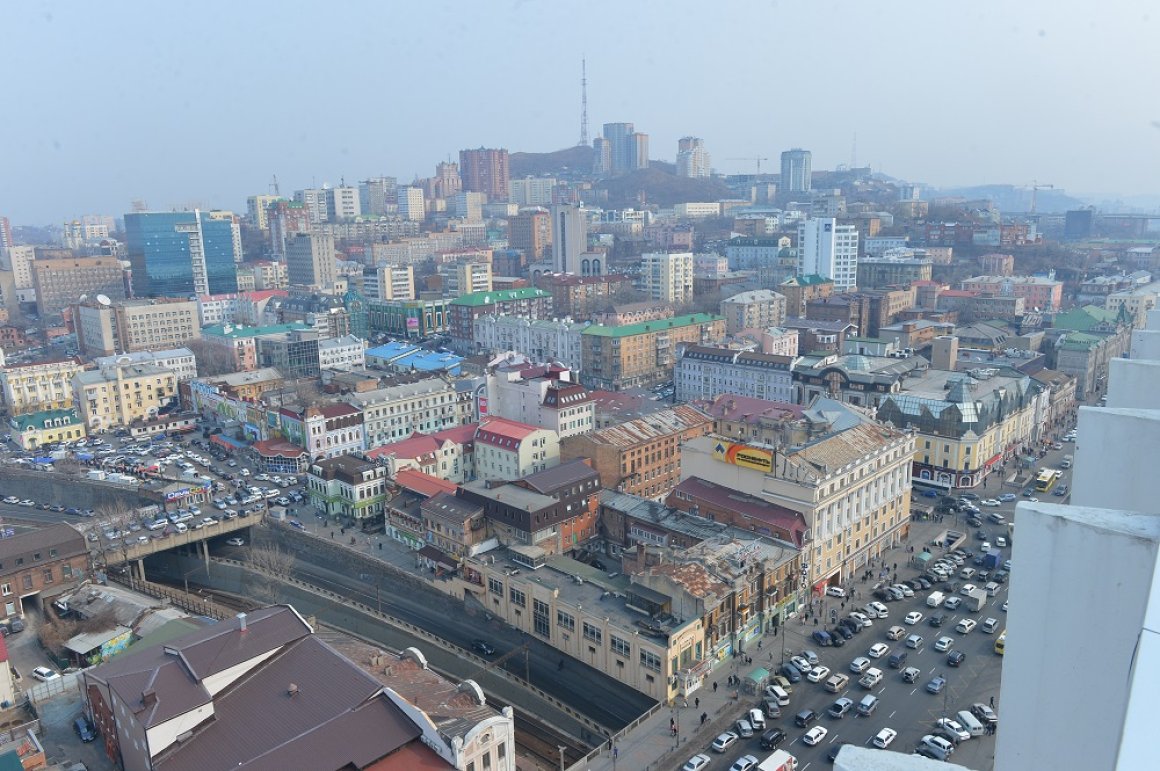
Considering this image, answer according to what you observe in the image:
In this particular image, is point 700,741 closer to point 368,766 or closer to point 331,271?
point 368,766

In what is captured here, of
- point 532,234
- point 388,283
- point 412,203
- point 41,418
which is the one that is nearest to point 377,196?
point 412,203

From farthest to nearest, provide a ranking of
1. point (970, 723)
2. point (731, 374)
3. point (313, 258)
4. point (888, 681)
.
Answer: point (313, 258) → point (731, 374) → point (888, 681) → point (970, 723)

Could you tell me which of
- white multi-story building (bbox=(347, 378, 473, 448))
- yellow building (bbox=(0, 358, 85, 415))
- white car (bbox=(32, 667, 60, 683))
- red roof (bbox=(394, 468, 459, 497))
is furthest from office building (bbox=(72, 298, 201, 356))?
white car (bbox=(32, 667, 60, 683))

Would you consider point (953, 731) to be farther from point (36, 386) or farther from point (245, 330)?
point (245, 330)

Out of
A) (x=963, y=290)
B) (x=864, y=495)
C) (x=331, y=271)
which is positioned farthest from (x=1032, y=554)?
(x=331, y=271)

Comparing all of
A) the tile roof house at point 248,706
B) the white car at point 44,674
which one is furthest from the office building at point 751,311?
the white car at point 44,674
